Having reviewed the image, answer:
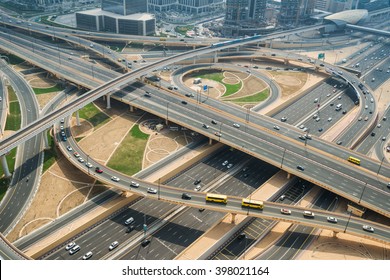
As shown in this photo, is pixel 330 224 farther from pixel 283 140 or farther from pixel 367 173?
pixel 283 140

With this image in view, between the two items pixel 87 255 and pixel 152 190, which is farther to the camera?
pixel 152 190

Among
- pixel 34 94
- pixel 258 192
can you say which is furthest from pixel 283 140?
pixel 34 94

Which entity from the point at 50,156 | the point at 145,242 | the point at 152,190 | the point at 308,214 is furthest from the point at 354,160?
the point at 50,156

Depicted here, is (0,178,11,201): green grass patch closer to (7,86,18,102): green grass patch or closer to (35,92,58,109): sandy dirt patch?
(35,92,58,109): sandy dirt patch

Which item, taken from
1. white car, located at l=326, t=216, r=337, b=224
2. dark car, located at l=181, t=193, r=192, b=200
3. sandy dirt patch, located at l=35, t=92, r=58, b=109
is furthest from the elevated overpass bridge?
dark car, located at l=181, t=193, r=192, b=200

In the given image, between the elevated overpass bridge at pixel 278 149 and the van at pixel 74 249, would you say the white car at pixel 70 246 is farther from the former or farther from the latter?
the elevated overpass bridge at pixel 278 149

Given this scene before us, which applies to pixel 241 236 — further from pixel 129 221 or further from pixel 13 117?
pixel 13 117
